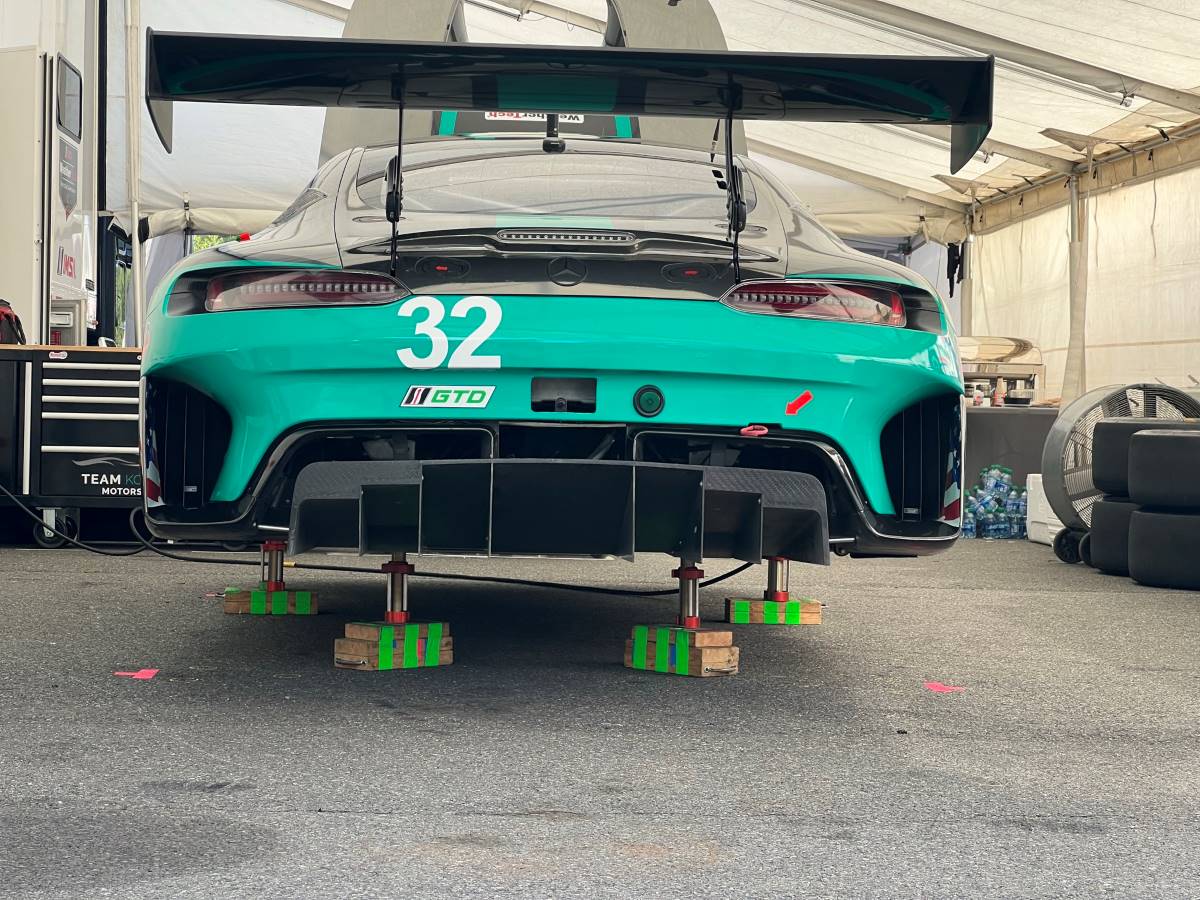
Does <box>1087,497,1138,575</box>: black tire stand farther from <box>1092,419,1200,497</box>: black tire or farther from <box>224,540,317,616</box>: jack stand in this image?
<box>224,540,317,616</box>: jack stand

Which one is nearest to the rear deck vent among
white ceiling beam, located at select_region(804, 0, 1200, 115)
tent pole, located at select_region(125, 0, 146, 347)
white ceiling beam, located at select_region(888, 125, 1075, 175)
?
tent pole, located at select_region(125, 0, 146, 347)

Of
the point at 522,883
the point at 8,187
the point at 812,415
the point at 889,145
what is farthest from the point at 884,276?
the point at 889,145

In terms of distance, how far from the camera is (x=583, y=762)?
113 inches

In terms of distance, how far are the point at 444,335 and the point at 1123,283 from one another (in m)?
12.9

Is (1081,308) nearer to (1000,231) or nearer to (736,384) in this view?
(1000,231)

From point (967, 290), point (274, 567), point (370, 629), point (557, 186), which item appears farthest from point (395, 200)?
point (967, 290)

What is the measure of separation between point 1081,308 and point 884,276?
12.6 meters

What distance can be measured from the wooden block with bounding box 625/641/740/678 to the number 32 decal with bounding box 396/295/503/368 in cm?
106

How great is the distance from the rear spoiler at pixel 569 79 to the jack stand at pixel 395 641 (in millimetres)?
1183

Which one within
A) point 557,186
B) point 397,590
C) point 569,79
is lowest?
point 397,590

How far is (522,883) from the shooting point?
2092mm

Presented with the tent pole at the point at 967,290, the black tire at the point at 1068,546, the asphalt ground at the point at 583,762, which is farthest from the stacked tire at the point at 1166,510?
the tent pole at the point at 967,290

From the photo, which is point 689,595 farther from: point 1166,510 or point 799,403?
point 1166,510

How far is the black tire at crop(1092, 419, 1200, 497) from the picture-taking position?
755 centimetres
